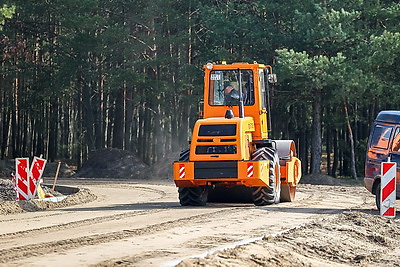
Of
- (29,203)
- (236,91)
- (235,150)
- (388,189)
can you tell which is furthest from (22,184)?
(388,189)

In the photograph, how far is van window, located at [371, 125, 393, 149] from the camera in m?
21.2

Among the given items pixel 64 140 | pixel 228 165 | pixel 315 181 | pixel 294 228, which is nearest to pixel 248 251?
pixel 294 228

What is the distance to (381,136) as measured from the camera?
21453 mm

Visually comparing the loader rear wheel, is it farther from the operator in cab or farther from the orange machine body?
the operator in cab

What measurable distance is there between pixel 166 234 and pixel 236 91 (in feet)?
30.3

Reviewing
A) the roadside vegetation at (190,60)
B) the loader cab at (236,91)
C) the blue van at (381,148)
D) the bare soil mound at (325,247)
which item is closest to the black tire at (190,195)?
the loader cab at (236,91)

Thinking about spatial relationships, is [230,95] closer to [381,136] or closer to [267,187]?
[267,187]

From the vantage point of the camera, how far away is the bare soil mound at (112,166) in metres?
49.9

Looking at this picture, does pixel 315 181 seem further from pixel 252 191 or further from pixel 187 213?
pixel 187 213

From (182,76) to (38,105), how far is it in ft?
50.9

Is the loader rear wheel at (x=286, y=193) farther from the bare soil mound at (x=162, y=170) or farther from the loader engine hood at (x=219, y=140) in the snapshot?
the bare soil mound at (x=162, y=170)

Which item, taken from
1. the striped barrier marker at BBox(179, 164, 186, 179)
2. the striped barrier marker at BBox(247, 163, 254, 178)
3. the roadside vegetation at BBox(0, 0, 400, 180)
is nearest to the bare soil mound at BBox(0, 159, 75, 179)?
the roadside vegetation at BBox(0, 0, 400, 180)

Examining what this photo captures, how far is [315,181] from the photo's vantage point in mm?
44125

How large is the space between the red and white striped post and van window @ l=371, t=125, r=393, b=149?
67.7 inches
